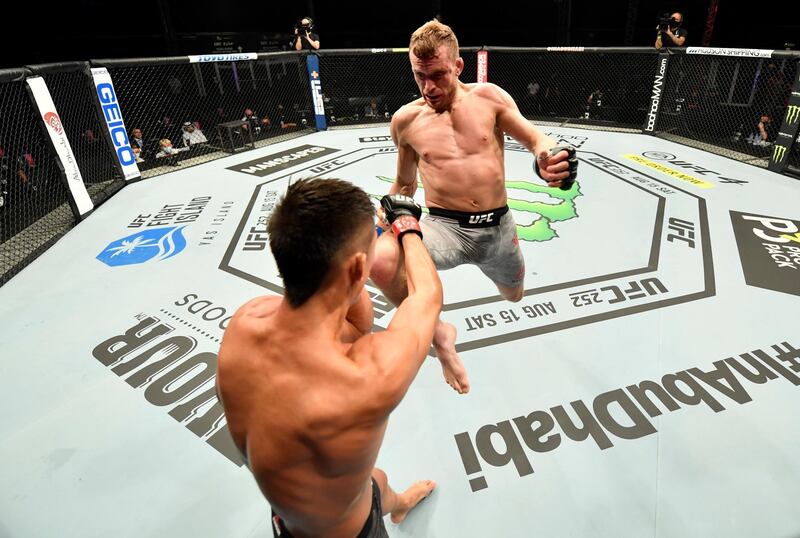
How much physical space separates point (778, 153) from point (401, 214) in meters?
6.36

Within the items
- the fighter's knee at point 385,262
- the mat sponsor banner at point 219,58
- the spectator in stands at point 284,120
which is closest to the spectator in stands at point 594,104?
the spectator in stands at point 284,120

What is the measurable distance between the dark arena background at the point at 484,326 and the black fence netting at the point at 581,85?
3.38 feet

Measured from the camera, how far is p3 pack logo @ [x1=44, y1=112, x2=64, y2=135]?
4332 mm

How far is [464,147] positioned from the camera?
219cm

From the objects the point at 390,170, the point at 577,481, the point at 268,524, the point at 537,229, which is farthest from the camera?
Answer: the point at 390,170

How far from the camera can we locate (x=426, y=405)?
7.45 feet

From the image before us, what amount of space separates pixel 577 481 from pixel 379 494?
1001 millimetres

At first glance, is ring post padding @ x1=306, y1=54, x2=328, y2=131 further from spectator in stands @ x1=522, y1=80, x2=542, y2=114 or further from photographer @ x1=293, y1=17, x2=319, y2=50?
spectator in stands @ x1=522, y1=80, x2=542, y2=114

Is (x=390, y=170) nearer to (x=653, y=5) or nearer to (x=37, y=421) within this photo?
(x=37, y=421)

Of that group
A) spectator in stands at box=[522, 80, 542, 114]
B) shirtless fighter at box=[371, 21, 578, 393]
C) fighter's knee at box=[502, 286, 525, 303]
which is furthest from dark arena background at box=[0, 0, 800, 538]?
spectator in stands at box=[522, 80, 542, 114]

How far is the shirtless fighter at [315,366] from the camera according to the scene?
0.86 meters

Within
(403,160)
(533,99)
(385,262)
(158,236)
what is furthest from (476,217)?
(533,99)

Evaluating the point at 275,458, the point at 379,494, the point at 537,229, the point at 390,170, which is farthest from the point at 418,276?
the point at 390,170

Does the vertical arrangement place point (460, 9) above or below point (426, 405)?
above
